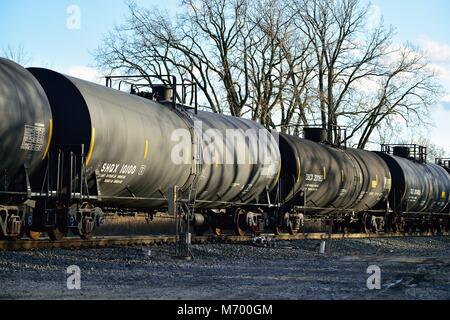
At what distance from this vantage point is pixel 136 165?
15773 millimetres

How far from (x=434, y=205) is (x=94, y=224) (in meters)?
23.9

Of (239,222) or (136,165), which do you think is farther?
(239,222)

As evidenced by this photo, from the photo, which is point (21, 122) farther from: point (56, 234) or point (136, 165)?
point (56, 234)

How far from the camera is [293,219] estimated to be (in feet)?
78.1

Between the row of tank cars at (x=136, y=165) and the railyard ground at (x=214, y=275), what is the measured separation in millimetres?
1142

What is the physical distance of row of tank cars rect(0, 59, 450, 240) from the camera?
13.4 m

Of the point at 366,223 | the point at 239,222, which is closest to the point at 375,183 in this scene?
the point at 366,223

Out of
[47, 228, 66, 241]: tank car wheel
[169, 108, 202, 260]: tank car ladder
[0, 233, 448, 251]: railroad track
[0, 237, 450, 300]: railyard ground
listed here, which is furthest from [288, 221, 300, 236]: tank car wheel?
[47, 228, 66, 241]: tank car wheel

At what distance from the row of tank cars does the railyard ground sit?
1142 millimetres

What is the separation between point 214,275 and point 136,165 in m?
4.49

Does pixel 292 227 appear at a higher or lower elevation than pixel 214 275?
higher

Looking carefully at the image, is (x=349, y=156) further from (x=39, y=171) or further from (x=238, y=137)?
(x=39, y=171)
